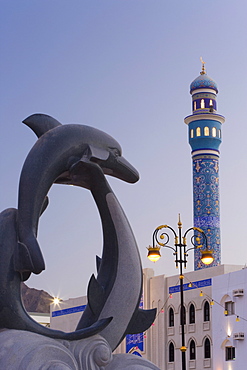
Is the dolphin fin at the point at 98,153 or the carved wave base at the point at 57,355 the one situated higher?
the dolphin fin at the point at 98,153

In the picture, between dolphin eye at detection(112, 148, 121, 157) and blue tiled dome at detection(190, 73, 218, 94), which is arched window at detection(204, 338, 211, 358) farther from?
dolphin eye at detection(112, 148, 121, 157)

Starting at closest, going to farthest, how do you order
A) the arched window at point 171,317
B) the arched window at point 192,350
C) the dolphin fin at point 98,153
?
the dolphin fin at point 98,153 < the arched window at point 192,350 < the arched window at point 171,317

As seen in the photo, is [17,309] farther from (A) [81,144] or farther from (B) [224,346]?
(B) [224,346]

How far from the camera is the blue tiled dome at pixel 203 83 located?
50.0 m

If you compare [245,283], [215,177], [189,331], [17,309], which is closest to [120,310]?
[17,309]

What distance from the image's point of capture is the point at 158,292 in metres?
34.8

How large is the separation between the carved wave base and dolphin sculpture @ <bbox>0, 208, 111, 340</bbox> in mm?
84

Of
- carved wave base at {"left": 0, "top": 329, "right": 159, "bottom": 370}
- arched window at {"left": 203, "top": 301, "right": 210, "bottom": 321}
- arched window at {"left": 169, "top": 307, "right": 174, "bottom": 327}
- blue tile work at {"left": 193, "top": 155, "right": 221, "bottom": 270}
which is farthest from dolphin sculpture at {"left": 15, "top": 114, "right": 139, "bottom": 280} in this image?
blue tile work at {"left": 193, "top": 155, "right": 221, "bottom": 270}

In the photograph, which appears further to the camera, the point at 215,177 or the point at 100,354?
the point at 215,177

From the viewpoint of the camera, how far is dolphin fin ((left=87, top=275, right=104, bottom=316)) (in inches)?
317

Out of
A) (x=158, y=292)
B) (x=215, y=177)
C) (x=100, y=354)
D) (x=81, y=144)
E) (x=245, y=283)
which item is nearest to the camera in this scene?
(x=100, y=354)

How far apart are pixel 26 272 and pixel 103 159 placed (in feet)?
5.15

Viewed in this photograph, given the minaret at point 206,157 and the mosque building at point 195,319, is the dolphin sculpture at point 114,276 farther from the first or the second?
the minaret at point 206,157

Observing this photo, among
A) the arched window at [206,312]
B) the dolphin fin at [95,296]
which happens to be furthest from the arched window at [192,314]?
the dolphin fin at [95,296]
